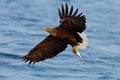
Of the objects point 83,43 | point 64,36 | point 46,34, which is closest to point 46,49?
point 64,36

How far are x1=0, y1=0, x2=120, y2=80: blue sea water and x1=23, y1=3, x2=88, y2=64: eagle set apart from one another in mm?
2990

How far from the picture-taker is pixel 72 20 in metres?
11.0

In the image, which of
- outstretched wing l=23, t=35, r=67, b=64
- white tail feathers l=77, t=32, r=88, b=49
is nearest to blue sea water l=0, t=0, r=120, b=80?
outstretched wing l=23, t=35, r=67, b=64

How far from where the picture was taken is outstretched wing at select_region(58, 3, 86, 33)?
429 inches

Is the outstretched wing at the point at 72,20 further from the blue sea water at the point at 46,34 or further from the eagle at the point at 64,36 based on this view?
the blue sea water at the point at 46,34

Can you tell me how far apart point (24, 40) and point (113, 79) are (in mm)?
3148

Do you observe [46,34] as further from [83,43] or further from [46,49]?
[83,43]

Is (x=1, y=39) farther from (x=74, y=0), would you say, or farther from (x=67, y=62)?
(x=74, y=0)

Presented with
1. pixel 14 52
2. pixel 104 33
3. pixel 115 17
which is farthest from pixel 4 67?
pixel 115 17

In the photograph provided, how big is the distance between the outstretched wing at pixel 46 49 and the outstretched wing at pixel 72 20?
399 mm

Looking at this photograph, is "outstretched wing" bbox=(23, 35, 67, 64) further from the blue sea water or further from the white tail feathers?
the blue sea water

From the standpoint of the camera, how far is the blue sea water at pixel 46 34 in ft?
49.8

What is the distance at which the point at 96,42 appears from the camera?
17188mm

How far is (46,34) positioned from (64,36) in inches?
254
